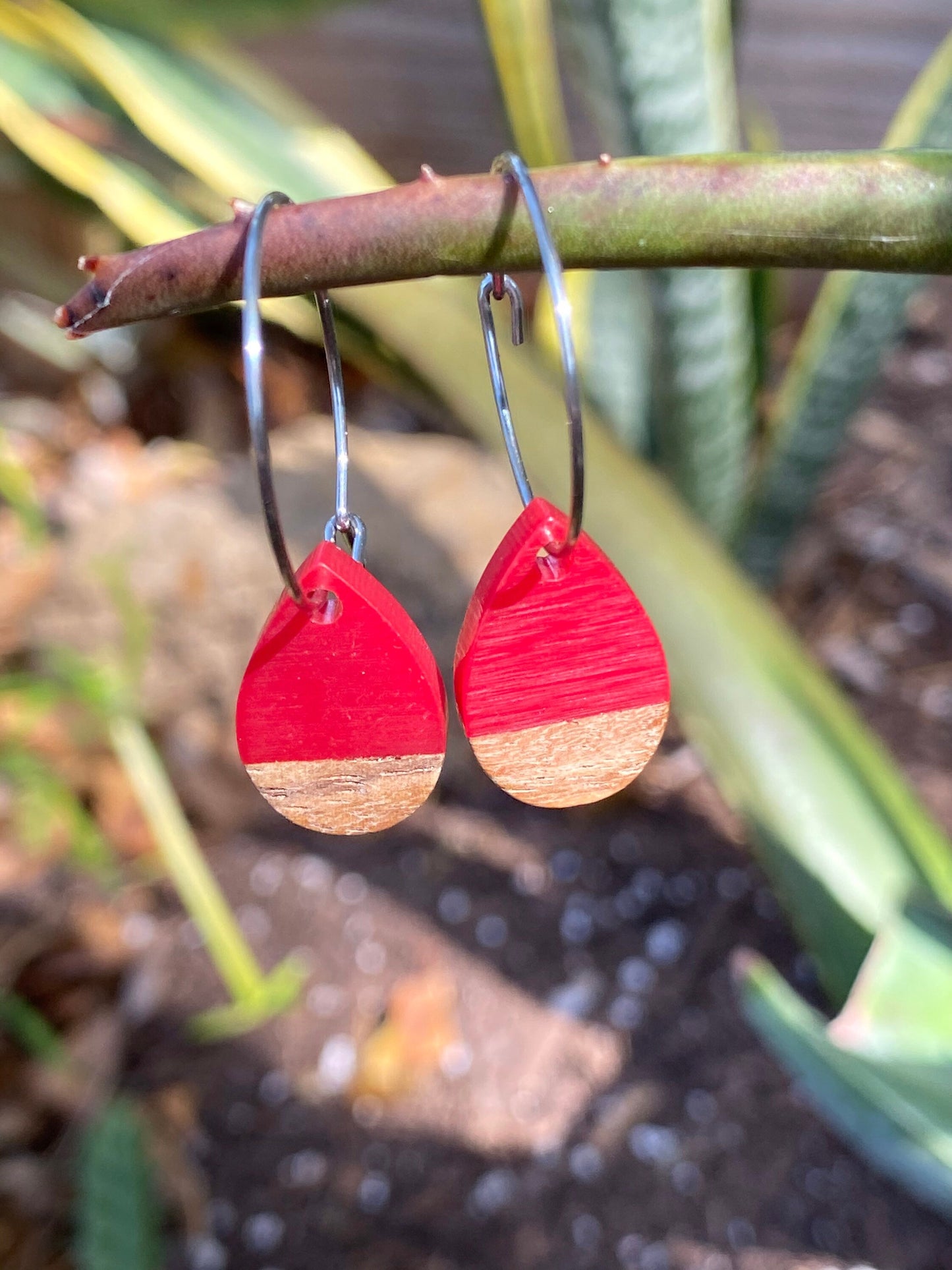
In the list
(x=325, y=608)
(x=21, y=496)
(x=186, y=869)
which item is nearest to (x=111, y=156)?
(x=21, y=496)

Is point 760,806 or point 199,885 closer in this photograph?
point 760,806

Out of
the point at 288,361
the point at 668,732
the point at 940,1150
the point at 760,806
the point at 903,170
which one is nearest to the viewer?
the point at 903,170

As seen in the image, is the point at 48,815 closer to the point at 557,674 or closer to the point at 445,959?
the point at 445,959

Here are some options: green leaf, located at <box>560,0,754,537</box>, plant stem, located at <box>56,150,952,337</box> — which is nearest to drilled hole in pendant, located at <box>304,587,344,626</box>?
plant stem, located at <box>56,150,952,337</box>

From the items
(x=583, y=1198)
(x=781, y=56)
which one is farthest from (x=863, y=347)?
(x=781, y=56)

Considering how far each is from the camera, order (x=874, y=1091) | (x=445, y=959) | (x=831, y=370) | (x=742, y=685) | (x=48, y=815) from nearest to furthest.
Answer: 1. (x=874, y=1091)
2. (x=742, y=685)
3. (x=831, y=370)
4. (x=445, y=959)
5. (x=48, y=815)

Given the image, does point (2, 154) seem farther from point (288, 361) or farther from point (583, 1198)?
point (583, 1198)

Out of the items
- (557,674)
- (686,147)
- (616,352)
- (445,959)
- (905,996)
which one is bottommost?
(445,959)
